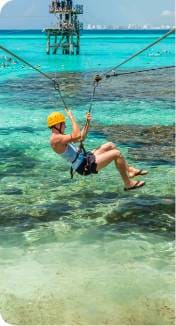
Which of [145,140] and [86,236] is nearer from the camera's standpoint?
[86,236]

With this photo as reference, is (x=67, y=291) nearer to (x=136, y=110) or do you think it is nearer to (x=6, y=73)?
(x=136, y=110)

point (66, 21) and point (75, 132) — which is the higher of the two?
point (66, 21)

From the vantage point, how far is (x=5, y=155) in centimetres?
1997

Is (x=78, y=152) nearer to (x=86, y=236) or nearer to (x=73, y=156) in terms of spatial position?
(x=73, y=156)

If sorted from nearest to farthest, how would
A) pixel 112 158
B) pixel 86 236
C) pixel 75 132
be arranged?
pixel 75 132 < pixel 112 158 < pixel 86 236

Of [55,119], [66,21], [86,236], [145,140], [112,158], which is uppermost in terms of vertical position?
[66,21]

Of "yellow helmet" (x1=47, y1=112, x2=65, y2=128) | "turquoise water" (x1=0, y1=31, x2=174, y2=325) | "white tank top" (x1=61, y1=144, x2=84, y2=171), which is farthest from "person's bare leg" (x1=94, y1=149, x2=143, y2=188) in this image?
"turquoise water" (x1=0, y1=31, x2=174, y2=325)

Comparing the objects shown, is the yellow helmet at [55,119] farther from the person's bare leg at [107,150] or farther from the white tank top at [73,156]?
the person's bare leg at [107,150]

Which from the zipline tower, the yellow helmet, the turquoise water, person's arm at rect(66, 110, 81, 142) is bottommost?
the turquoise water

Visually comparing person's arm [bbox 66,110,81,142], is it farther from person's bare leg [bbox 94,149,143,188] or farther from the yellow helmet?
person's bare leg [bbox 94,149,143,188]

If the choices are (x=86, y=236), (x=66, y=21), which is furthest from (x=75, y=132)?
(x=66, y=21)

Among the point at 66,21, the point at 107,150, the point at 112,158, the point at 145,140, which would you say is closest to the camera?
the point at 112,158

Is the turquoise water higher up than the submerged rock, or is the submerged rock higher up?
the submerged rock

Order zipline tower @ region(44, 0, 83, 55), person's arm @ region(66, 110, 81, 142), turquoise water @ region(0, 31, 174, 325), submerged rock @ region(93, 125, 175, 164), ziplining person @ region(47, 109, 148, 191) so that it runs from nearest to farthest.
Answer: turquoise water @ region(0, 31, 174, 325) < person's arm @ region(66, 110, 81, 142) < ziplining person @ region(47, 109, 148, 191) < submerged rock @ region(93, 125, 175, 164) < zipline tower @ region(44, 0, 83, 55)
